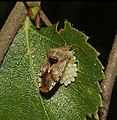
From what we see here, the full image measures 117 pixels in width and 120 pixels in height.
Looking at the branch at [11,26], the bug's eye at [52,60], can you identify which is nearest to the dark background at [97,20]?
the bug's eye at [52,60]

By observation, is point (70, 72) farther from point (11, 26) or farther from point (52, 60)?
point (11, 26)

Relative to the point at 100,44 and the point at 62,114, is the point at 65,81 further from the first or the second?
the point at 100,44

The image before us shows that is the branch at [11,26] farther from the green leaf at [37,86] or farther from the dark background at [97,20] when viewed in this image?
the dark background at [97,20]

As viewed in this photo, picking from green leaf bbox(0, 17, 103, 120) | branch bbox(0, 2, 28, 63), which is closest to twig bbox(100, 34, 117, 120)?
green leaf bbox(0, 17, 103, 120)

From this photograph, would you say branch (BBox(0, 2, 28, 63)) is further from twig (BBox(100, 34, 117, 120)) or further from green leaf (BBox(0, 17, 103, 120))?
twig (BBox(100, 34, 117, 120))

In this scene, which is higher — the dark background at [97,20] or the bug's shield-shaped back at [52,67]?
the bug's shield-shaped back at [52,67]

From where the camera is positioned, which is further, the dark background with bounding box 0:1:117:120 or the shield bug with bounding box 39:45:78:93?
the dark background with bounding box 0:1:117:120

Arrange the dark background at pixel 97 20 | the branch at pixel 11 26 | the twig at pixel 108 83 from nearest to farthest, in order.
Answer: the branch at pixel 11 26 → the twig at pixel 108 83 → the dark background at pixel 97 20
